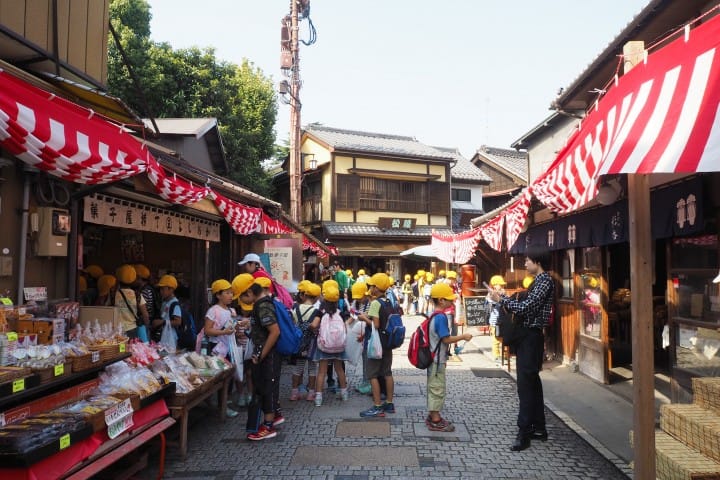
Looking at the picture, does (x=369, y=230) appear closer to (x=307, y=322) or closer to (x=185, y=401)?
(x=307, y=322)

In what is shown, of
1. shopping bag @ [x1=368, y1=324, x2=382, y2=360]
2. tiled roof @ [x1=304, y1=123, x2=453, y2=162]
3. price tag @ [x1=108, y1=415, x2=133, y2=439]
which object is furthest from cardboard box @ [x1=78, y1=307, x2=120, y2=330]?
tiled roof @ [x1=304, y1=123, x2=453, y2=162]

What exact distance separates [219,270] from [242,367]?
172 inches

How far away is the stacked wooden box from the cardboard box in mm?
5531

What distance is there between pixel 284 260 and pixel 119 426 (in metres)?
7.38

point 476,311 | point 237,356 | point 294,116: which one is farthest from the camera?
point 294,116

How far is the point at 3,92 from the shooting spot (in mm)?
3244

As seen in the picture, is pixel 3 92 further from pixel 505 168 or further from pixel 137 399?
pixel 505 168

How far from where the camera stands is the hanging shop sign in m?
5.84

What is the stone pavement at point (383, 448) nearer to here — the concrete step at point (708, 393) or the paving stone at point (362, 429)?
the paving stone at point (362, 429)

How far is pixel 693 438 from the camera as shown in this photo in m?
4.07

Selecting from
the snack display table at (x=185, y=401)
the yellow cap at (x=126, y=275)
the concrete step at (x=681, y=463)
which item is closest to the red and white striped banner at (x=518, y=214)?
the concrete step at (x=681, y=463)

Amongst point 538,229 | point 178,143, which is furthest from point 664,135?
point 178,143

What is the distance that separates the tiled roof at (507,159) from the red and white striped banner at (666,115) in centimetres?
2571

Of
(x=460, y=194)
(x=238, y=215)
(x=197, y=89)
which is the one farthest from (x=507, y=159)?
(x=238, y=215)
